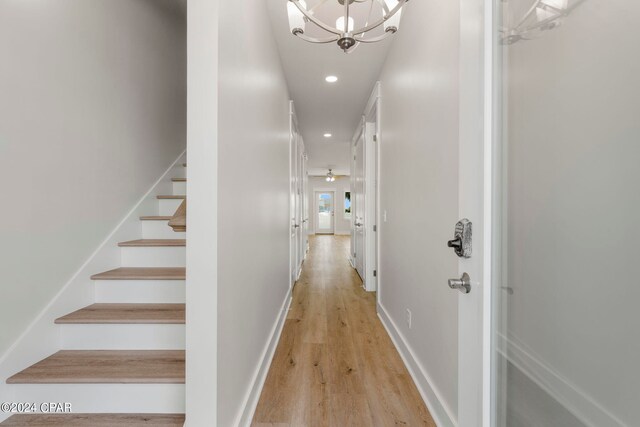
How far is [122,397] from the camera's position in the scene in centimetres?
135

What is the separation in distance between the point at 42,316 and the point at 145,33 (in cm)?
231

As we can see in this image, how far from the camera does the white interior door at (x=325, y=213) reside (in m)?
13.6

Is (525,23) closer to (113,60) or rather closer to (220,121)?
(220,121)

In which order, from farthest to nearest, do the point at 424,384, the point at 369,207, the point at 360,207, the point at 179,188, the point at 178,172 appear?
the point at 360,207 < the point at 369,207 < the point at 178,172 < the point at 179,188 < the point at 424,384

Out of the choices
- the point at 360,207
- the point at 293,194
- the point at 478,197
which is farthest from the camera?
the point at 360,207

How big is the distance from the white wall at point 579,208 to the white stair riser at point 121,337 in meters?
1.61

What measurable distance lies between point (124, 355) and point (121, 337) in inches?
4.0

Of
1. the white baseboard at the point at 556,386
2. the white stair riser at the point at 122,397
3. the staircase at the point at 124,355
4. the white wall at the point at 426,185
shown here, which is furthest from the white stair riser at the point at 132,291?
the white baseboard at the point at 556,386

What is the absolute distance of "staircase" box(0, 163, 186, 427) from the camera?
4.34ft

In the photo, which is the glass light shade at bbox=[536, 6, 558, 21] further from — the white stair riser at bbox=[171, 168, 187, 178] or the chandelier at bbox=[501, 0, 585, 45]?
the white stair riser at bbox=[171, 168, 187, 178]

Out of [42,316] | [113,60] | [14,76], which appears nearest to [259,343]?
[42,316]

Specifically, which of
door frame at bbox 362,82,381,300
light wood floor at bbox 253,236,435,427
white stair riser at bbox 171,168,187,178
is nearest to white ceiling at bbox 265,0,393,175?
door frame at bbox 362,82,381,300

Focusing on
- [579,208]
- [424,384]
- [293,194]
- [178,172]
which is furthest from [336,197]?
[579,208]

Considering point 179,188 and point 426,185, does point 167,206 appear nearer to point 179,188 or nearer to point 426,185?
point 179,188
